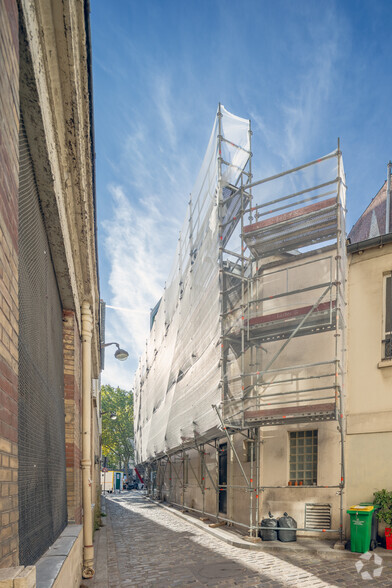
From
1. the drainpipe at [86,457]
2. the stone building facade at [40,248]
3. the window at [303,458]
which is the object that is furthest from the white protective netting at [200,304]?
the stone building facade at [40,248]

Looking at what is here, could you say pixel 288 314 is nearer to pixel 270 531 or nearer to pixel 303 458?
pixel 303 458

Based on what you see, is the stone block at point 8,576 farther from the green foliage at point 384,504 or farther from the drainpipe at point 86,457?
the green foliage at point 384,504

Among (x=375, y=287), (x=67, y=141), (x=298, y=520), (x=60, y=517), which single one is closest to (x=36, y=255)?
(x=67, y=141)

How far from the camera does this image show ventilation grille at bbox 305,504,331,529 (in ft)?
36.9

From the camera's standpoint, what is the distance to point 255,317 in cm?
1188

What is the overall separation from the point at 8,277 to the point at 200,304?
39.5 ft

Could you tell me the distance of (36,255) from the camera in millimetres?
4484

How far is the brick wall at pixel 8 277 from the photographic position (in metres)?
2.40

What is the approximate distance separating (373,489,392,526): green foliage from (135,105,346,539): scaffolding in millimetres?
748

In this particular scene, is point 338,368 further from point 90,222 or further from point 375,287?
point 90,222

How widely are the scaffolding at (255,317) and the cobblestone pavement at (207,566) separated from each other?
4.01 ft

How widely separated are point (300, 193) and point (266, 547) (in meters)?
8.16

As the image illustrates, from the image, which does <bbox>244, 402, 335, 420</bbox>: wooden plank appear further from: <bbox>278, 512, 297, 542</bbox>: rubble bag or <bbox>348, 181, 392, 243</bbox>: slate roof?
<bbox>348, 181, 392, 243</bbox>: slate roof

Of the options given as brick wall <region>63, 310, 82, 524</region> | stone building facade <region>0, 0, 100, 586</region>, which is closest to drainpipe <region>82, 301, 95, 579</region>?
brick wall <region>63, 310, 82, 524</region>
